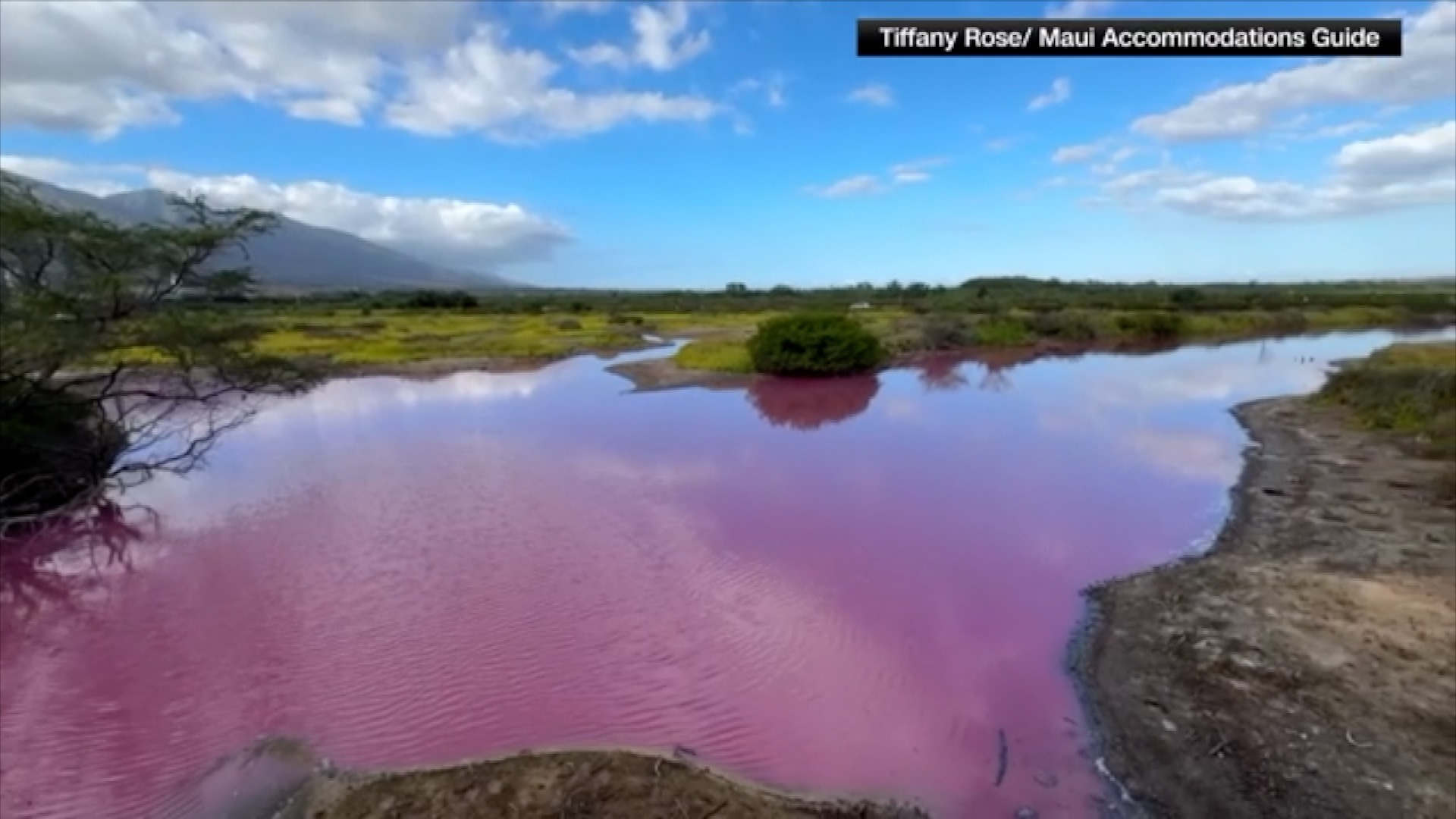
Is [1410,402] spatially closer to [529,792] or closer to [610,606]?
[610,606]

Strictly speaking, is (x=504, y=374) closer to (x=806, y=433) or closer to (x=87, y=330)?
(x=806, y=433)

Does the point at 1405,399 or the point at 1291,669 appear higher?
the point at 1405,399

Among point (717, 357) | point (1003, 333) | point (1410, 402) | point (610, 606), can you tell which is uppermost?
point (1003, 333)

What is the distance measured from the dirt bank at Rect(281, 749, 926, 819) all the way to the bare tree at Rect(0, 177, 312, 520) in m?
10.6

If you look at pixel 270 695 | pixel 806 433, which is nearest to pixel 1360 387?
pixel 806 433

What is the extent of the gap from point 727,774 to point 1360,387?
23.3 metres

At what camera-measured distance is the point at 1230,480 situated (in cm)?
1568

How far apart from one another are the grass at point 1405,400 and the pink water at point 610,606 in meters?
3.53

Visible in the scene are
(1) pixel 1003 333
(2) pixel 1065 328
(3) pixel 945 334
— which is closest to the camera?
(3) pixel 945 334

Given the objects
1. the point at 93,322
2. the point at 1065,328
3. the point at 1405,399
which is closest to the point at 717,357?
the point at 1405,399

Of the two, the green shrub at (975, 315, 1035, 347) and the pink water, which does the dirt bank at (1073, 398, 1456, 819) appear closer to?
the pink water

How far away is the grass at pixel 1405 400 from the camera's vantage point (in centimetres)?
1669

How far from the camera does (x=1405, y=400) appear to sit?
761 inches

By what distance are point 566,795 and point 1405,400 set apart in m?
22.1
